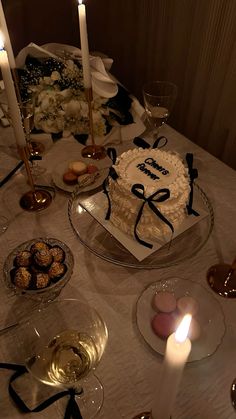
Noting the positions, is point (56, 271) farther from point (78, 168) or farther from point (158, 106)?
point (158, 106)

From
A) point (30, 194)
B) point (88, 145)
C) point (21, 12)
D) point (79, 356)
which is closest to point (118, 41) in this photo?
point (21, 12)

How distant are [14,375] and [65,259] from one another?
28 centimetres

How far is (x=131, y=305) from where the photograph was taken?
35.9 inches

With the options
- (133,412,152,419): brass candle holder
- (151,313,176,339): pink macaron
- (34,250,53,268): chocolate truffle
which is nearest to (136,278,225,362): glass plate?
(151,313,176,339): pink macaron

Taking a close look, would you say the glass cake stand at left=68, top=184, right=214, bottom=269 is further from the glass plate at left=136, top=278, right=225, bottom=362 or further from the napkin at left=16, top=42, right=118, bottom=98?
the napkin at left=16, top=42, right=118, bottom=98

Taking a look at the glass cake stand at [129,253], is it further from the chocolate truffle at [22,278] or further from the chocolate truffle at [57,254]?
the chocolate truffle at [22,278]

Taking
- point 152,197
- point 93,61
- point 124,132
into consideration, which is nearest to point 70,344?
point 152,197

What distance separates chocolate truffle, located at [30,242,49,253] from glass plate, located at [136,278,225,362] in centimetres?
27

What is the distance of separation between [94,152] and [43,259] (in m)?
0.58

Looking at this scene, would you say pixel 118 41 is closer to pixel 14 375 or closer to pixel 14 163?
pixel 14 163

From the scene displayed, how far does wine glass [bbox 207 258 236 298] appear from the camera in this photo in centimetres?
94

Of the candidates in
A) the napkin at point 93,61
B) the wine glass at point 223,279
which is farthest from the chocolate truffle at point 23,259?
the napkin at point 93,61

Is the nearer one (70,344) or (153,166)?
(70,344)

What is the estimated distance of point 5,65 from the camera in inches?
36.3
